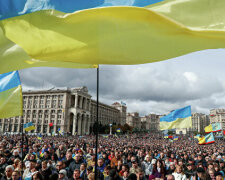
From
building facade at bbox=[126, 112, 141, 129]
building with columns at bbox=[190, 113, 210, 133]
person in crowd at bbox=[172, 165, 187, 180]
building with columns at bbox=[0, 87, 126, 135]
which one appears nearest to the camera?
person in crowd at bbox=[172, 165, 187, 180]

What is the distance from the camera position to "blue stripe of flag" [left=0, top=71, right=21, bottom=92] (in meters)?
6.25

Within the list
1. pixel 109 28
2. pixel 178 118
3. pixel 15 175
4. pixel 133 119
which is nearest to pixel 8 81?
pixel 15 175

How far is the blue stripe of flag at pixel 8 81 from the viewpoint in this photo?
6.25 meters

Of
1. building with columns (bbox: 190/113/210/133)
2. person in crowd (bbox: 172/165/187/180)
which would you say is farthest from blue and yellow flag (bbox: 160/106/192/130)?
building with columns (bbox: 190/113/210/133)

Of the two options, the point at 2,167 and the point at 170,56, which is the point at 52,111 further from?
the point at 170,56

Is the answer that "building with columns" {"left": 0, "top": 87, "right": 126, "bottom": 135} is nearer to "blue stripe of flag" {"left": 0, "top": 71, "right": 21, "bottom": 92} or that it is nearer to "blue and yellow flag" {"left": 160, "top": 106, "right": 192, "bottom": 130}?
"blue and yellow flag" {"left": 160, "top": 106, "right": 192, "bottom": 130}

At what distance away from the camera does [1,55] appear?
290 cm

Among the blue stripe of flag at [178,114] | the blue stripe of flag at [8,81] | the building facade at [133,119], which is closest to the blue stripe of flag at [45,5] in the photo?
the blue stripe of flag at [8,81]

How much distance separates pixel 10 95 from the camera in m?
6.43

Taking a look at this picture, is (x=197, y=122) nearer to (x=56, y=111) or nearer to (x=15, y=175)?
(x=56, y=111)

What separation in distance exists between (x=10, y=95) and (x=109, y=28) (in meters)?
5.05

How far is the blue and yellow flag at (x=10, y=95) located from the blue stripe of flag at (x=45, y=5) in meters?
4.10

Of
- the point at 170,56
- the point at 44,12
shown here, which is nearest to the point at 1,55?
the point at 44,12

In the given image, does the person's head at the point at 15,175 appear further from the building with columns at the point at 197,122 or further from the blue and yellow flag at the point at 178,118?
the building with columns at the point at 197,122
